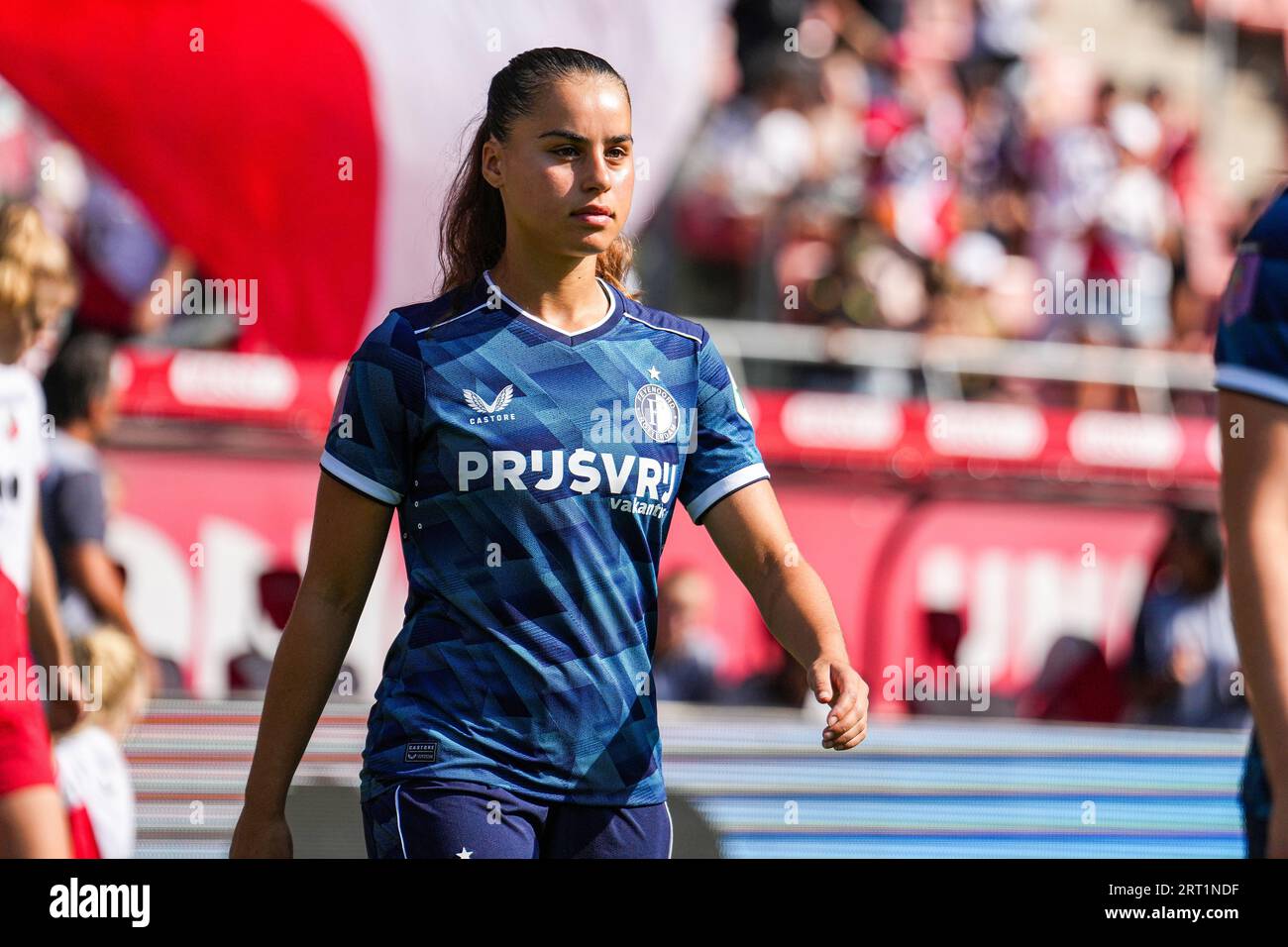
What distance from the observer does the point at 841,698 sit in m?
2.83

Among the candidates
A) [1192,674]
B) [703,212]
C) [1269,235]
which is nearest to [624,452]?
[1269,235]

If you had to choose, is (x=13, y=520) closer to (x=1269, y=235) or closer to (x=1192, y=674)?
(x=1269, y=235)

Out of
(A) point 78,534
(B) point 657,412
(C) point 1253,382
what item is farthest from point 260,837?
(A) point 78,534

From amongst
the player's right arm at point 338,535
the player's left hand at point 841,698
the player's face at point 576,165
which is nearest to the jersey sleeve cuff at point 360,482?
the player's right arm at point 338,535

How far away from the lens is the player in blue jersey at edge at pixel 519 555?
2.93 meters

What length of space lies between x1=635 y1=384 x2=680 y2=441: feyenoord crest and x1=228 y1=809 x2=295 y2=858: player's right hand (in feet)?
2.76

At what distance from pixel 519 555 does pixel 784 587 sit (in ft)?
1.47

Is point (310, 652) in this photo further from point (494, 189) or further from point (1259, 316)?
point (1259, 316)

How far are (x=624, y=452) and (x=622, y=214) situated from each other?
1.25 ft

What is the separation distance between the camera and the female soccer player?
383 centimetres

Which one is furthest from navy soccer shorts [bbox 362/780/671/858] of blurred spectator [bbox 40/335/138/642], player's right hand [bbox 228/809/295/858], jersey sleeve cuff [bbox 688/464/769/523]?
blurred spectator [bbox 40/335/138/642]

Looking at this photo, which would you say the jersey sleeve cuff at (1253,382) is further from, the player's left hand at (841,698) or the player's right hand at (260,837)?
the player's right hand at (260,837)

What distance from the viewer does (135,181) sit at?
22.2 ft

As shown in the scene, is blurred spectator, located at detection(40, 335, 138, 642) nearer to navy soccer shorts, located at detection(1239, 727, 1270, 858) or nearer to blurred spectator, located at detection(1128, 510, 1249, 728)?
navy soccer shorts, located at detection(1239, 727, 1270, 858)
